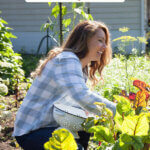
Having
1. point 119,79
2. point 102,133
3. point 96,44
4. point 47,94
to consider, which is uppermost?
point 96,44

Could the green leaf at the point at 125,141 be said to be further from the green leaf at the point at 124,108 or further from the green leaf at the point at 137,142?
the green leaf at the point at 124,108

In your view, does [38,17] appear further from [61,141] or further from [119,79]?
[61,141]

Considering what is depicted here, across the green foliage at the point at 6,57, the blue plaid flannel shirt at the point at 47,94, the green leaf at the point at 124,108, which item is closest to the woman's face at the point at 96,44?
the blue plaid flannel shirt at the point at 47,94

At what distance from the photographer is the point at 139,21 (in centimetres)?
1161

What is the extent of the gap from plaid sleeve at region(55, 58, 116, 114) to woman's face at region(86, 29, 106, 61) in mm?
232

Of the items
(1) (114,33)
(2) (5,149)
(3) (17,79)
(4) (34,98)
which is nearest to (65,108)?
(4) (34,98)

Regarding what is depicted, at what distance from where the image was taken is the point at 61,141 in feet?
2.89

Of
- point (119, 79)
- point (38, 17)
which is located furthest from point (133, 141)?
point (38, 17)

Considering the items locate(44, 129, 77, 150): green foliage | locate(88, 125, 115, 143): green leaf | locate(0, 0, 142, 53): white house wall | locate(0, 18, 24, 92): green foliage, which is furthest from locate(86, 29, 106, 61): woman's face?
locate(0, 0, 142, 53): white house wall

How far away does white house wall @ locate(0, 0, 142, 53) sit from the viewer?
1162 cm

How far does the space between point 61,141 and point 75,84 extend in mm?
974

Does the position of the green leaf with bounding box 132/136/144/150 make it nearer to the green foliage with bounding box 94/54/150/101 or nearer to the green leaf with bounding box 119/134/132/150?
the green leaf with bounding box 119/134/132/150

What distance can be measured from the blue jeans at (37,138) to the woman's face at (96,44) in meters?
0.58

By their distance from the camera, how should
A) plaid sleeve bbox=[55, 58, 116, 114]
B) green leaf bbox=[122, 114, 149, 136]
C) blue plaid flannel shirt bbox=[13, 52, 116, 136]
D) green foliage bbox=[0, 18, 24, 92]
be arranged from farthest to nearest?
green foliage bbox=[0, 18, 24, 92], blue plaid flannel shirt bbox=[13, 52, 116, 136], plaid sleeve bbox=[55, 58, 116, 114], green leaf bbox=[122, 114, 149, 136]
